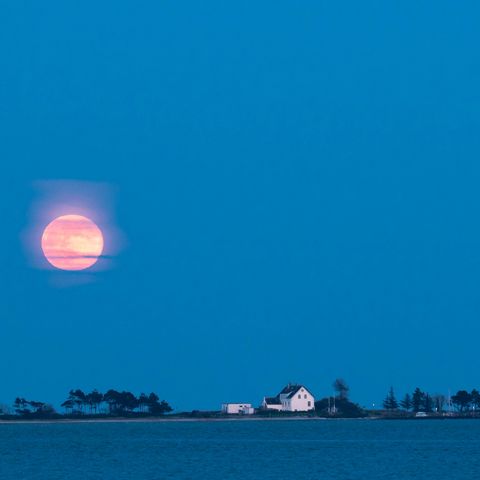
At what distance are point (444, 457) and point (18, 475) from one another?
3788 cm

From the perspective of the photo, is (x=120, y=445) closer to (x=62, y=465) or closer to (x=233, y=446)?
(x=233, y=446)

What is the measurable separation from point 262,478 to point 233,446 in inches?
1709

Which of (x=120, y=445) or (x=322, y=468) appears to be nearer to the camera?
(x=322, y=468)

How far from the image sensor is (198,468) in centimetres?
9062

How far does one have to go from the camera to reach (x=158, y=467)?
90.4 metres

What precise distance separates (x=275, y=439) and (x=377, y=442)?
13632mm

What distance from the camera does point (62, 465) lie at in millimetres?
94500

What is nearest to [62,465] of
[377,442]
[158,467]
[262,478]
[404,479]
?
[158,467]

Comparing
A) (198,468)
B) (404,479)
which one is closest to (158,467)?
(198,468)

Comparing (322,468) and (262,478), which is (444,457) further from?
(262,478)

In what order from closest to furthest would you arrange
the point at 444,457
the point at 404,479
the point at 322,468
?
1. the point at 404,479
2. the point at 322,468
3. the point at 444,457

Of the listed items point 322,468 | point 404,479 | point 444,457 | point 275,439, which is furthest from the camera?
point 275,439

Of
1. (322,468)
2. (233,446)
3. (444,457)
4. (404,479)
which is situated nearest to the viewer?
(404,479)

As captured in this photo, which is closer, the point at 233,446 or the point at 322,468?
the point at 322,468
